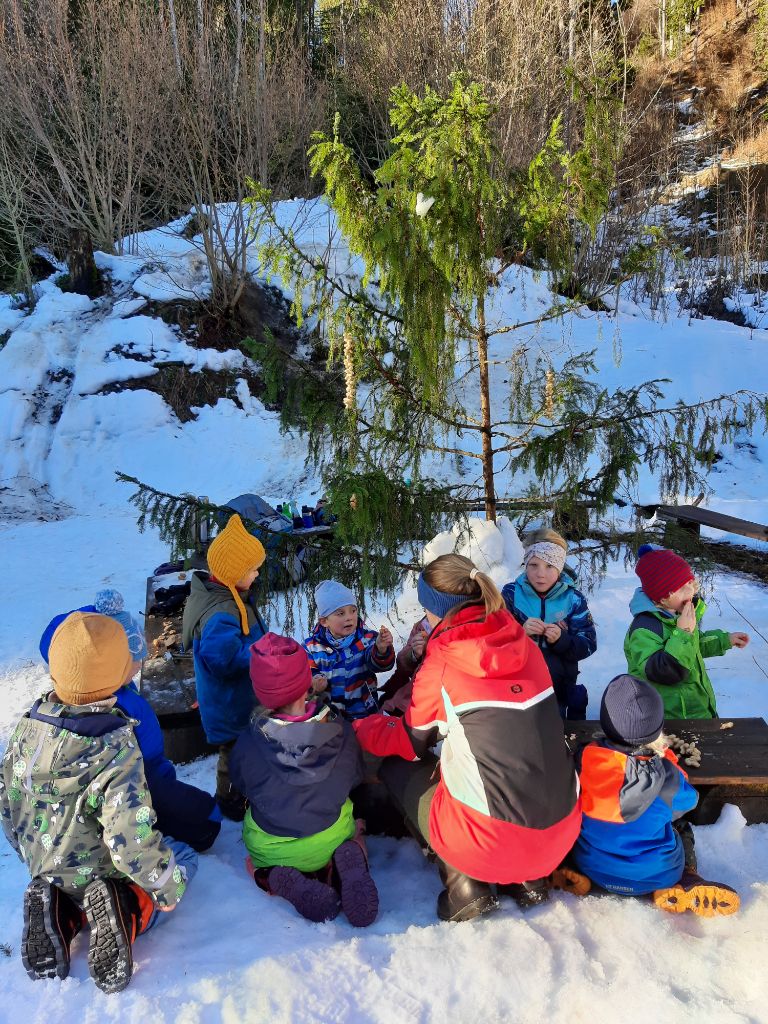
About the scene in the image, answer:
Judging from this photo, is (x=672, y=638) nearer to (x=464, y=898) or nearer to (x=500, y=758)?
(x=500, y=758)

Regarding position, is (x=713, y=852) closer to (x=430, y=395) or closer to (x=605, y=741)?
(x=605, y=741)

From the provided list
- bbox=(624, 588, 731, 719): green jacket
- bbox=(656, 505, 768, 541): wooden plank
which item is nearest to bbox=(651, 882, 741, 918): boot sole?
bbox=(624, 588, 731, 719): green jacket

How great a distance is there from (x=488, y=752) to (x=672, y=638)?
1.50 m

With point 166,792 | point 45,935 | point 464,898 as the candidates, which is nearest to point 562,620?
point 464,898

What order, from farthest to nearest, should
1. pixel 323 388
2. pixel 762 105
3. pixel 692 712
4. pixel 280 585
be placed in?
pixel 762 105 < pixel 280 585 < pixel 323 388 < pixel 692 712

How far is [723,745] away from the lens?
10.1 ft

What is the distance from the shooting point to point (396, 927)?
2529 mm

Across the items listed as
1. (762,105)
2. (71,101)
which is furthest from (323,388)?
(762,105)

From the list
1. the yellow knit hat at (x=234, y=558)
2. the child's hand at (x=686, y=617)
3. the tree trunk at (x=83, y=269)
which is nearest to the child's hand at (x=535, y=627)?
the child's hand at (x=686, y=617)

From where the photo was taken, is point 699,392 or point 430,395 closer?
point 430,395

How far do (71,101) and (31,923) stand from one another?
14507mm

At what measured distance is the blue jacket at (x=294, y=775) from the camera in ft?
8.71

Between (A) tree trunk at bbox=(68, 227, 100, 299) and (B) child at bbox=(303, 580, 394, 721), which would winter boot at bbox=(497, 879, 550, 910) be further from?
(A) tree trunk at bbox=(68, 227, 100, 299)

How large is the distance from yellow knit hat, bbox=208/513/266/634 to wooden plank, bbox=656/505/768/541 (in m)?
4.28
